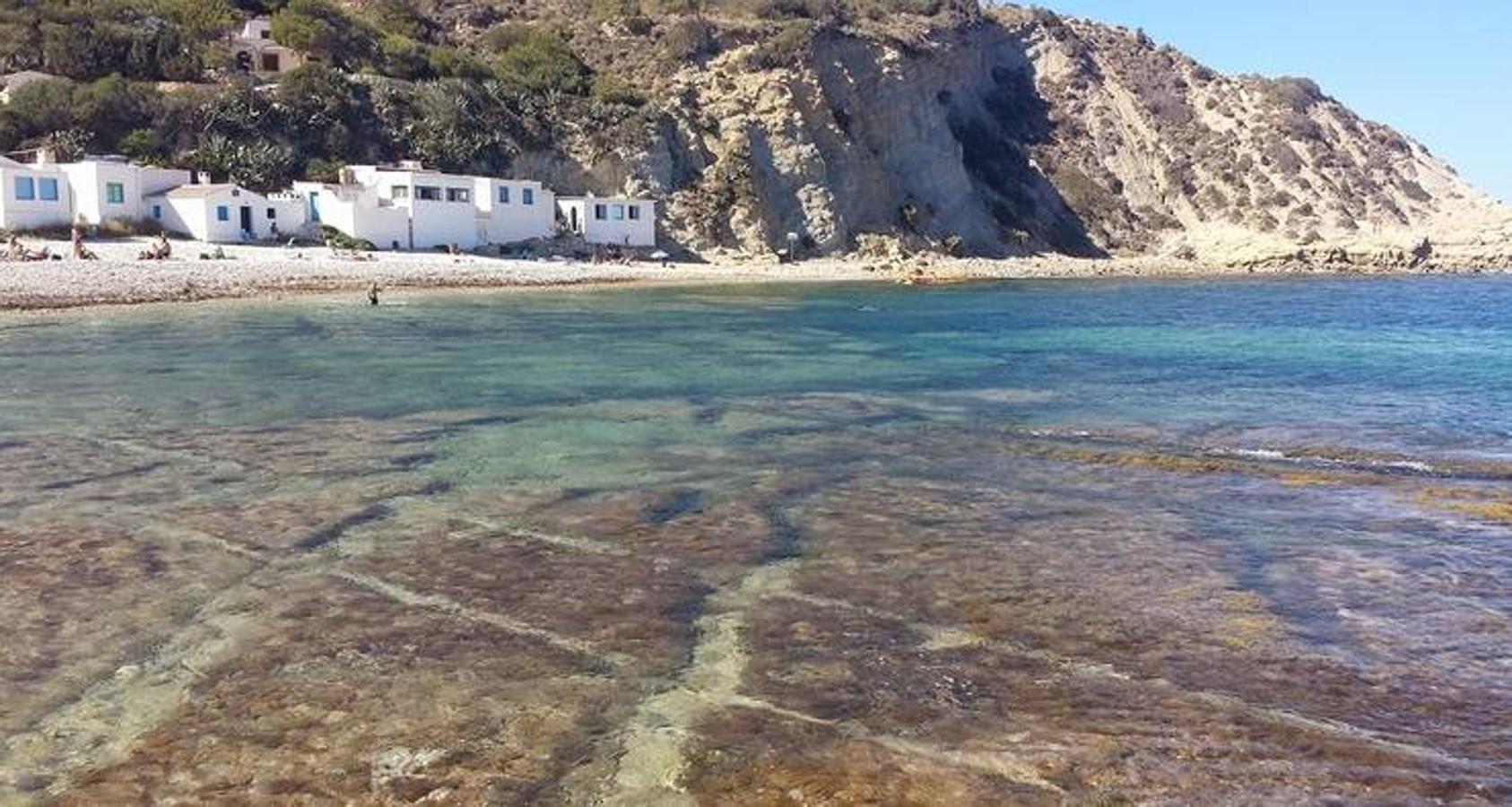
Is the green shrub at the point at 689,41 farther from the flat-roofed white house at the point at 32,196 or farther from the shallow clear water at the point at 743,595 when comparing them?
the shallow clear water at the point at 743,595

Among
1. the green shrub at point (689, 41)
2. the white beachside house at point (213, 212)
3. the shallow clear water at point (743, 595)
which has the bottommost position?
the shallow clear water at point (743, 595)

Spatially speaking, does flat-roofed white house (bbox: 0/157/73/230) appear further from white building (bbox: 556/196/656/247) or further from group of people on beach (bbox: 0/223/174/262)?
white building (bbox: 556/196/656/247)

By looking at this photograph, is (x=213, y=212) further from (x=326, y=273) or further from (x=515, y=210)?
(x=515, y=210)

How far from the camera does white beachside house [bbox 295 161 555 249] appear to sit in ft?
181

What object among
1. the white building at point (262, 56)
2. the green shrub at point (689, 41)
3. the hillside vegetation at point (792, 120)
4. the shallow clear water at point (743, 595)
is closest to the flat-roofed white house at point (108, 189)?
the hillside vegetation at point (792, 120)

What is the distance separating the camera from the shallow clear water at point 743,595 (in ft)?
19.6

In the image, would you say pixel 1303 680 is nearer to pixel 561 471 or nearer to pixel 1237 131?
pixel 561 471

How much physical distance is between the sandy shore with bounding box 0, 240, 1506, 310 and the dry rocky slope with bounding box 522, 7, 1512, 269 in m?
5.62

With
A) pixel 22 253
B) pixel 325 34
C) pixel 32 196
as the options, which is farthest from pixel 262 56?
pixel 22 253

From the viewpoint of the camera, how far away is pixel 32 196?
47875mm

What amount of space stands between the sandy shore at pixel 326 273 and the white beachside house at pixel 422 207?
5.73 ft

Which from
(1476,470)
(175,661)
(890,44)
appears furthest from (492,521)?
(890,44)

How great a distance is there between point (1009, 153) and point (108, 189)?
217 feet

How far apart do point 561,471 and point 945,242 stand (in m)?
68.7
